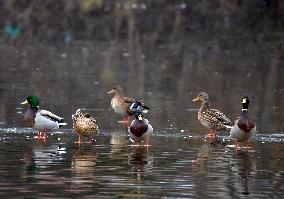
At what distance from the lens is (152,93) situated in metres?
24.9

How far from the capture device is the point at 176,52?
124 feet

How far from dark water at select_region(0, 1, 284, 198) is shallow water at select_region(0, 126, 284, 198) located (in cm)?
1

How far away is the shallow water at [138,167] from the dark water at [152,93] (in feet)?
0.05

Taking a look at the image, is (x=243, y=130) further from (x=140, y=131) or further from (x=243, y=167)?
(x=243, y=167)

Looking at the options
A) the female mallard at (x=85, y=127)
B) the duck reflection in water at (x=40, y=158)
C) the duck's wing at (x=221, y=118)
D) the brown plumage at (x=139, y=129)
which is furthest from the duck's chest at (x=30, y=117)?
the duck's wing at (x=221, y=118)

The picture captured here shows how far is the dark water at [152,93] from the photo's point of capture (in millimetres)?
12906

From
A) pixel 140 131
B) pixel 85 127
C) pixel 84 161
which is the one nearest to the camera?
pixel 84 161

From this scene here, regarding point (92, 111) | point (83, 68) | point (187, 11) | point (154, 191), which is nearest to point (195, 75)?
point (83, 68)

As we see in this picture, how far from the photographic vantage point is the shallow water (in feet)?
40.0

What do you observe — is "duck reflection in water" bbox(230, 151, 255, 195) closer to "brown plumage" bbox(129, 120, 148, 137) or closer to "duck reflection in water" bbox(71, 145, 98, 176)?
"brown plumage" bbox(129, 120, 148, 137)

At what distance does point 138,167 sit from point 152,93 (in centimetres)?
1094

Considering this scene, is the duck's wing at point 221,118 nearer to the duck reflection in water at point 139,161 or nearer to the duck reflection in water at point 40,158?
the duck reflection in water at point 139,161

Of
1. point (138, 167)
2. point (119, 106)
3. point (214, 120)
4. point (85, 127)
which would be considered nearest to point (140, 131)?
point (85, 127)

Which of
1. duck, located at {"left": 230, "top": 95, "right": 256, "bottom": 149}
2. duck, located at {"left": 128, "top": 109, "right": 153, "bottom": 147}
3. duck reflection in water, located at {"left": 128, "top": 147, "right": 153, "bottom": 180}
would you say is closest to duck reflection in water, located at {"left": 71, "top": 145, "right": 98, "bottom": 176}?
duck reflection in water, located at {"left": 128, "top": 147, "right": 153, "bottom": 180}
